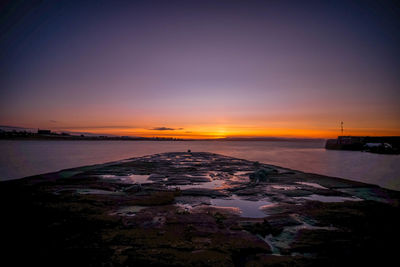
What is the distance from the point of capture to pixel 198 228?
4305mm

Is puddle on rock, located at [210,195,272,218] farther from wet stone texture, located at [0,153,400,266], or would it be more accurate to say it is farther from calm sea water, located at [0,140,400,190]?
calm sea water, located at [0,140,400,190]

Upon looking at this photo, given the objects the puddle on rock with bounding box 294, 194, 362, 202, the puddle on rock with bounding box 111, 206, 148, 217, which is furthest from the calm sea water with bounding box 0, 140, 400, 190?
the puddle on rock with bounding box 111, 206, 148, 217

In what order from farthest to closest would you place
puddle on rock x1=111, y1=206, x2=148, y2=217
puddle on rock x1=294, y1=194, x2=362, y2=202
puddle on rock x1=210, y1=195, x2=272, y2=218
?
puddle on rock x1=294, y1=194, x2=362, y2=202 < puddle on rock x1=210, y1=195, x2=272, y2=218 < puddle on rock x1=111, y1=206, x2=148, y2=217

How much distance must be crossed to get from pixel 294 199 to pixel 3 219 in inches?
275

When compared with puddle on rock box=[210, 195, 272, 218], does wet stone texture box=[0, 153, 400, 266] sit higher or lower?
higher

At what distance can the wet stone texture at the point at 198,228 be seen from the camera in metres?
3.16

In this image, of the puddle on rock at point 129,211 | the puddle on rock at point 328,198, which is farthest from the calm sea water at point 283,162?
the puddle on rock at point 129,211

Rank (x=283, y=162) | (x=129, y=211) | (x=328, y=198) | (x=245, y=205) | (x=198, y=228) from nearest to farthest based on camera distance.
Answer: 1. (x=198, y=228)
2. (x=129, y=211)
3. (x=245, y=205)
4. (x=328, y=198)
5. (x=283, y=162)

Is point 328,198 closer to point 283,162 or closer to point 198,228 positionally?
point 198,228

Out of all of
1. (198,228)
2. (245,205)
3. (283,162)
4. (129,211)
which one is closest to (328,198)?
(245,205)

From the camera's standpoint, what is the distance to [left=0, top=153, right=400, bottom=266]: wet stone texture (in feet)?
10.4

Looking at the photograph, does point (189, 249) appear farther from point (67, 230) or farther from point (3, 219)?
point (3, 219)

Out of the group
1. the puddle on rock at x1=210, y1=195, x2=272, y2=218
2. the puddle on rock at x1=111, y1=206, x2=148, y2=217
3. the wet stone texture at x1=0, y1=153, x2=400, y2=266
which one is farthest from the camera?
the puddle on rock at x1=210, y1=195, x2=272, y2=218

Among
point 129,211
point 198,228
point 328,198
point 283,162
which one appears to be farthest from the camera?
point 283,162
